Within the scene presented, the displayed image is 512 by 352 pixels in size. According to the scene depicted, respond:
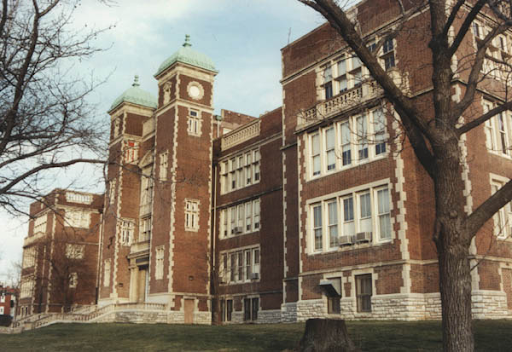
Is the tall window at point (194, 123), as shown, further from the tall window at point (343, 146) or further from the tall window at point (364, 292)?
the tall window at point (364, 292)

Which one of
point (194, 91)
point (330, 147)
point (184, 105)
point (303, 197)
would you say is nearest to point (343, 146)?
point (330, 147)

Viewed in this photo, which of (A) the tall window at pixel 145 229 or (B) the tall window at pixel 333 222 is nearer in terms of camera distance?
(B) the tall window at pixel 333 222

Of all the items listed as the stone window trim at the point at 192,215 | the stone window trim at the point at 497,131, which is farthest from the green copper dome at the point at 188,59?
the stone window trim at the point at 497,131

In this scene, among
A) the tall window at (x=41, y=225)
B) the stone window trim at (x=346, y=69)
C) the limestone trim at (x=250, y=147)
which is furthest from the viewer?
the tall window at (x=41, y=225)

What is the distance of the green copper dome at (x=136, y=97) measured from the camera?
45.0 meters

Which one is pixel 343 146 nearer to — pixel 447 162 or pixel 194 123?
pixel 447 162

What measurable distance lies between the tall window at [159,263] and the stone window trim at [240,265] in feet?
12.0

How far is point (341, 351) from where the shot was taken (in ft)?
35.9

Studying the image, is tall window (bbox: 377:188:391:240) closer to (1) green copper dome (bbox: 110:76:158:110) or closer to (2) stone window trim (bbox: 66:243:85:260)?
(1) green copper dome (bbox: 110:76:158:110)

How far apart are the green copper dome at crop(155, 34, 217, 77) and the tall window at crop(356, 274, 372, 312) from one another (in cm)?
2183

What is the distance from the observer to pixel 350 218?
23.0 metres

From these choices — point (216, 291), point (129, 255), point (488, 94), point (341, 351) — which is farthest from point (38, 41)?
point (129, 255)

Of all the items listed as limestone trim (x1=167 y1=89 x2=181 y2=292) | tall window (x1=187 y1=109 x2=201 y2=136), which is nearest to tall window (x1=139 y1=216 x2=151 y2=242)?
limestone trim (x1=167 y1=89 x2=181 y2=292)

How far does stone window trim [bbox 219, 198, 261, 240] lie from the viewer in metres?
34.2
